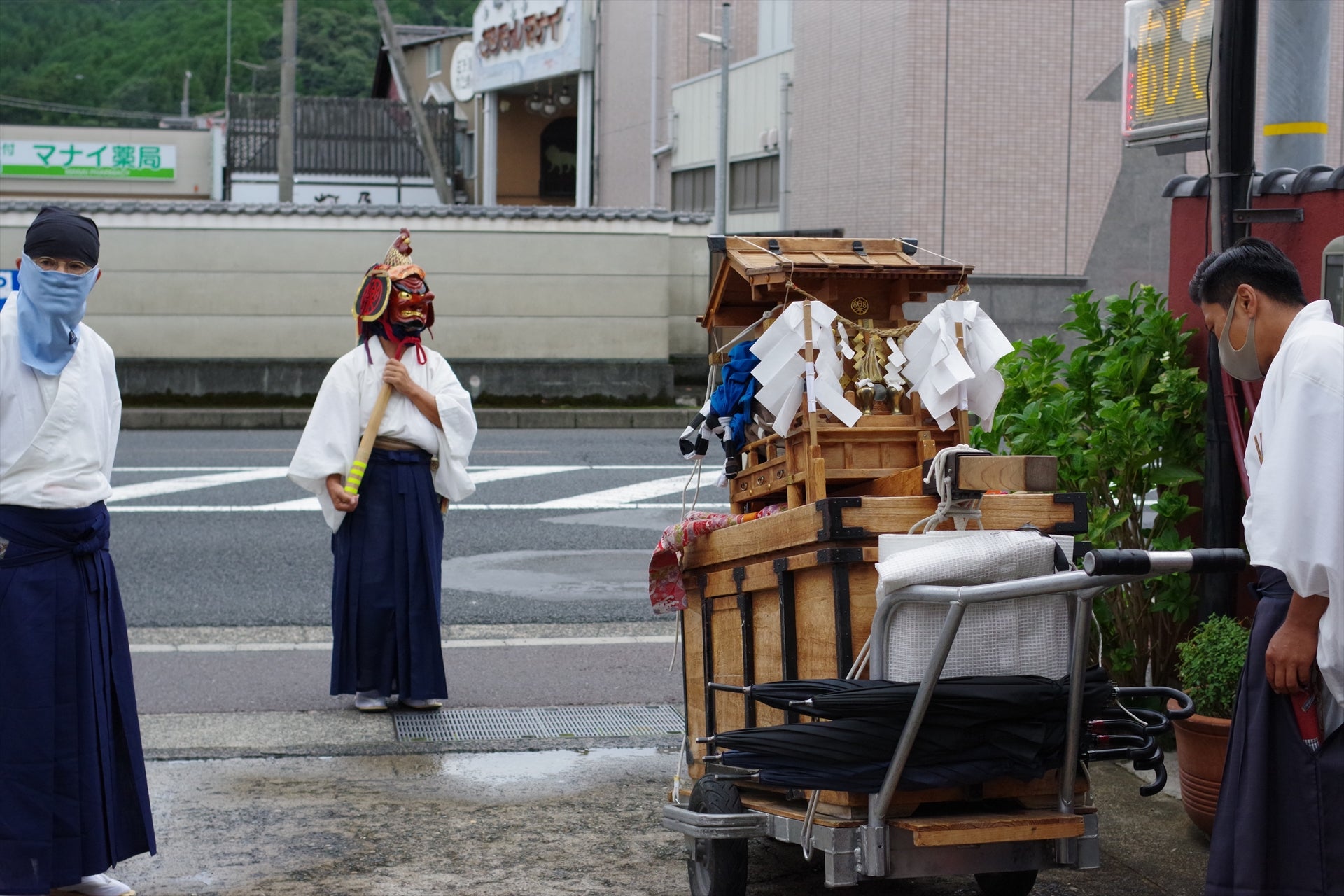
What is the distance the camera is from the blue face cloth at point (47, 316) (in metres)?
4.06

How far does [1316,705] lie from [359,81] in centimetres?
6506

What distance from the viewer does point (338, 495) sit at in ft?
20.2

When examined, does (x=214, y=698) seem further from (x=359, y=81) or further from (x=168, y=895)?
(x=359, y=81)

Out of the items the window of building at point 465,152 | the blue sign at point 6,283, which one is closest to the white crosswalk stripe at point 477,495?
the blue sign at point 6,283

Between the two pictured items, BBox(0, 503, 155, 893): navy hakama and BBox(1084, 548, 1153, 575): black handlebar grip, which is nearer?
BBox(1084, 548, 1153, 575): black handlebar grip

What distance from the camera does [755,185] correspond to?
25922 mm

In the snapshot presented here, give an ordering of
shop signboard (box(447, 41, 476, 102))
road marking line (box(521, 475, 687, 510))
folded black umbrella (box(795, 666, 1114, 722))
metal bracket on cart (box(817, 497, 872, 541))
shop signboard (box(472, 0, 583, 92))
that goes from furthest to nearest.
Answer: shop signboard (box(447, 41, 476, 102)), shop signboard (box(472, 0, 583, 92)), road marking line (box(521, 475, 687, 510)), metal bracket on cart (box(817, 497, 872, 541)), folded black umbrella (box(795, 666, 1114, 722))

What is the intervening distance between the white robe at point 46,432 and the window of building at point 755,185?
69.7 feet

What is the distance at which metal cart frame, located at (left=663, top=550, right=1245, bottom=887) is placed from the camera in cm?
320

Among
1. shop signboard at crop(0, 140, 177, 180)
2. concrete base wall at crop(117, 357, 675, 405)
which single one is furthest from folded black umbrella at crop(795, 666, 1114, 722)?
shop signboard at crop(0, 140, 177, 180)

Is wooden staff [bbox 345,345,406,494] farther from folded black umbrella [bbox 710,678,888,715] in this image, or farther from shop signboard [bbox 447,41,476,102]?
shop signboard [bbox 447,41,476,102]

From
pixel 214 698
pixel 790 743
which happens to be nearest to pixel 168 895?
pixel 790 743

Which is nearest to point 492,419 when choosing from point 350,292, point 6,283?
point 350,292

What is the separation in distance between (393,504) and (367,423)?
37 centimetres
